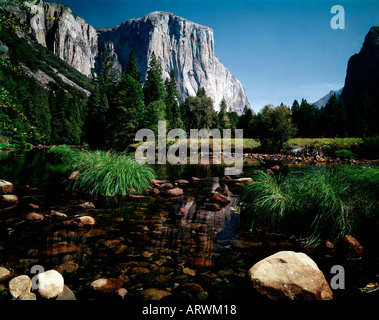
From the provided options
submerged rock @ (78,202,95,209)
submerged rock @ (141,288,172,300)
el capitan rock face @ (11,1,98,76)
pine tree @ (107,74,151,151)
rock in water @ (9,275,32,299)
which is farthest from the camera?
el capitan rock face @ (11,1,98,76)

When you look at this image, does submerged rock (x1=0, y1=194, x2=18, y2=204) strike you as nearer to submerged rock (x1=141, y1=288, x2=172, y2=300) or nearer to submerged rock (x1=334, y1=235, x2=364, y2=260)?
submerged rock (x1=141, y1=288, x2=172, y2=300)

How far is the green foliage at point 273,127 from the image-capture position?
2691 centimetres

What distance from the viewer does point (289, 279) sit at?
7.68 feet

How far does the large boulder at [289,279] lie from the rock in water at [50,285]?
2.30m

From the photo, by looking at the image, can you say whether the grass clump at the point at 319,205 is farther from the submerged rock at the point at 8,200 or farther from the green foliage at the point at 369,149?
the green foliage at the point at 369,149

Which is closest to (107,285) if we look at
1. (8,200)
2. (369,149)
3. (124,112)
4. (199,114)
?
(8,200)

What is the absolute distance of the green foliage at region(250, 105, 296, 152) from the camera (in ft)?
88.3

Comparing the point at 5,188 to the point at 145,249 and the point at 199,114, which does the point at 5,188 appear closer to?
the point at 145,249

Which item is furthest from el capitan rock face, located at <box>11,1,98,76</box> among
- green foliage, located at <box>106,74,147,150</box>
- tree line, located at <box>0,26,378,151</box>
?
green foliage, located at <box>106,74,147,150</box>

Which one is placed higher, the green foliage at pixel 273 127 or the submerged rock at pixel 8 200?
the green foliage at pixel 273 127

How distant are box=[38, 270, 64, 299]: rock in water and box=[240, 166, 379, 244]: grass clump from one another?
3682 mm

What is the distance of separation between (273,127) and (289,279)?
2789cm

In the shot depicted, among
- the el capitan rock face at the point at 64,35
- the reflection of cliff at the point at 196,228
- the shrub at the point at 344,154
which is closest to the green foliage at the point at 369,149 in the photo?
the shrub at the point at 344,154

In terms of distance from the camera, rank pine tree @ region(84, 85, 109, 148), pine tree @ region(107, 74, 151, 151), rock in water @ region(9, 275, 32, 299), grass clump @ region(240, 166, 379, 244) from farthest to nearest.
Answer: pine tree @ region(84, 85, 109, 148) → pine tree @ region(107, 74, 151, 151) → grass clump @ region(240, 166, 379, 244) → rock in water @ region(9, 275, 32, 299)
